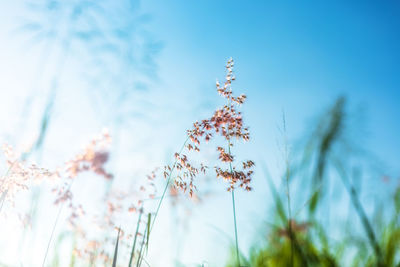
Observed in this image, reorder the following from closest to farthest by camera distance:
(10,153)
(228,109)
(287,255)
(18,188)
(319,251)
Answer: (319,251), (287,255), (228,109), (18,188), (10,153)

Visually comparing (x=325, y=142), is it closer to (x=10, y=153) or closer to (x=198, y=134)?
(x=198, y=134)

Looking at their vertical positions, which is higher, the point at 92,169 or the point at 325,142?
the point at 92,169

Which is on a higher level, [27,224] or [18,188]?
[18,188]

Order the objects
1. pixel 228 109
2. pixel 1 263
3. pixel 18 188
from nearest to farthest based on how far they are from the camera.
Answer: pixel 1 263 → pixel 228 109 → pixel 18 188

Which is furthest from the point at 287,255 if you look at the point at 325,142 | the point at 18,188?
the point at 18,188

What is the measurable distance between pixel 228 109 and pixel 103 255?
144cm

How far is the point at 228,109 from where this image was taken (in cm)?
205

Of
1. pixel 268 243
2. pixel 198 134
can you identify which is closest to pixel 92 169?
pixel 198 134

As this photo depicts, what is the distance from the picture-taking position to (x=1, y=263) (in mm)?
1875

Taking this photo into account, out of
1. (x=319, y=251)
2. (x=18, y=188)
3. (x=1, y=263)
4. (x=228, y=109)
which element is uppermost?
(x=228, y=109)

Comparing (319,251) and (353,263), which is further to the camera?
(353,263)

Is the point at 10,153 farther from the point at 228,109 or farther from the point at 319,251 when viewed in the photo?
the point at 319,251

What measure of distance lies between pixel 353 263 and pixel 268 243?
15.8 inches

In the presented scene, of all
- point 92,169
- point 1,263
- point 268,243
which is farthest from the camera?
point 92,169
